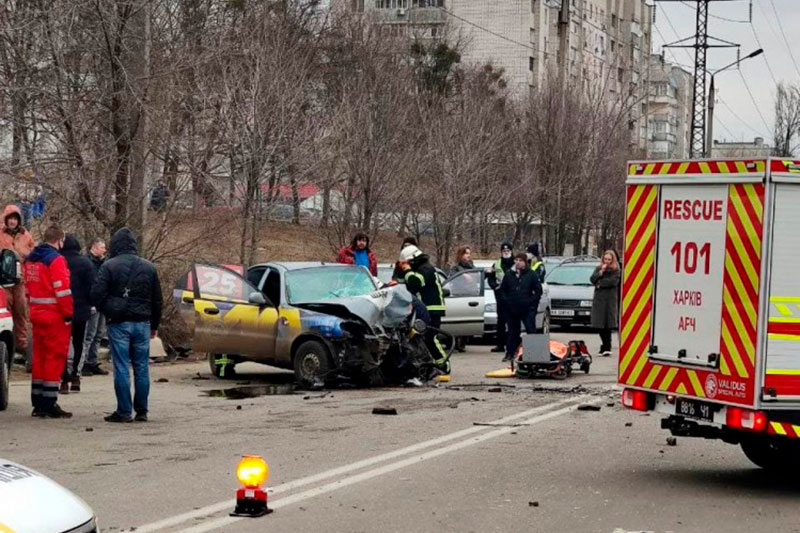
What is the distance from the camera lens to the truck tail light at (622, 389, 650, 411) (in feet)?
36.3

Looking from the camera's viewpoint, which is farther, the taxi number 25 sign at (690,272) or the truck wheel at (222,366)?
the truck wheel at (222,366)

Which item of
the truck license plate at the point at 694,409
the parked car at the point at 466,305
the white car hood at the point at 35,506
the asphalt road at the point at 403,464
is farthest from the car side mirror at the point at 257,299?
the white car hood at the point at 35,506

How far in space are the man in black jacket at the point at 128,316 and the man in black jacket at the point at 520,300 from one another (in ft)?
29.2

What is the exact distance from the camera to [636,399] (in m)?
11.2

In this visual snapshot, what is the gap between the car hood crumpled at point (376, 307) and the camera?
1786 cm

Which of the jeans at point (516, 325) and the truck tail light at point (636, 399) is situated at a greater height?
the truck tail light at point (636, 399)

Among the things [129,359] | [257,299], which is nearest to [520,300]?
[257,299]

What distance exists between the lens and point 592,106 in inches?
2148

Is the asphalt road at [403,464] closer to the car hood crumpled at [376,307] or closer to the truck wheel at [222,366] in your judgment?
the car hood crumpled at [376,307]

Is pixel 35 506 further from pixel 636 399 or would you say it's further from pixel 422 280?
pixel 422 280

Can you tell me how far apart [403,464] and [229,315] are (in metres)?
7.86

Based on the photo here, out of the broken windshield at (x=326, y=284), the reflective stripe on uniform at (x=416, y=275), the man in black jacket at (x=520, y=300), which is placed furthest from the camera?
the man in black jacket at (x=520, y=300)

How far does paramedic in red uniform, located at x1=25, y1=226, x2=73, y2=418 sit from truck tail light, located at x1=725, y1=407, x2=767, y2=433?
23.8 ft

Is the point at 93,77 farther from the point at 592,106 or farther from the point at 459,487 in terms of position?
the point at 592,106
